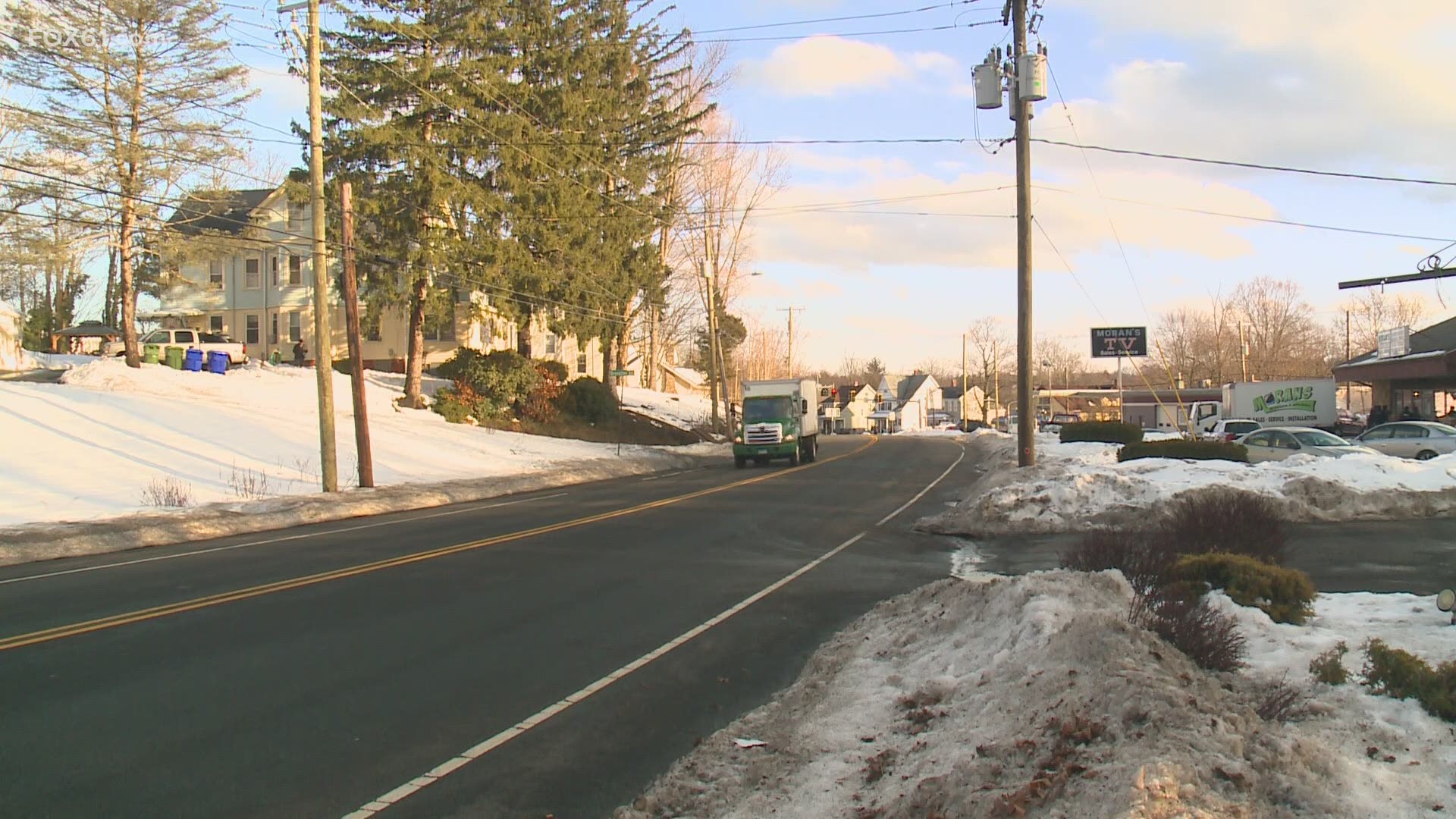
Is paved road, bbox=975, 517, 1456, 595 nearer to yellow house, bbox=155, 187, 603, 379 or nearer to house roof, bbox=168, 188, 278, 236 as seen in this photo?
house roof, bbox=168, 188, 278, 236

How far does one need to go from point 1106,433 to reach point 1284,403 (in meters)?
23.9

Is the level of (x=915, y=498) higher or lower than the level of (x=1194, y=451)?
lower

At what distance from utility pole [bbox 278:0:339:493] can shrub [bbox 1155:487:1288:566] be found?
17.5 m

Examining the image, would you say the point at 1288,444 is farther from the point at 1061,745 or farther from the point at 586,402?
the point at 586,402

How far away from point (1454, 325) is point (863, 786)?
168 ft

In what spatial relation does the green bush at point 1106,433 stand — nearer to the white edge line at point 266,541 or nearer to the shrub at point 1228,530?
the white edge line at point 266,541

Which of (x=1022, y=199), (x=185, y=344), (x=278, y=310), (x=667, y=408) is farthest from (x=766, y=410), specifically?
(x=278, y=310)

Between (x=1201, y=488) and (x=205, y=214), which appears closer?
(x=1201, y=488)

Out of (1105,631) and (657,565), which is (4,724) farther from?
(657,565)

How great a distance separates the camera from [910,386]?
15312 centimetres

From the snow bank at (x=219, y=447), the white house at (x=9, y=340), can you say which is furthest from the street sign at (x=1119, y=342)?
the white house at (x=9, y=340)

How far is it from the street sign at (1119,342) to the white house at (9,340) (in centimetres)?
4083

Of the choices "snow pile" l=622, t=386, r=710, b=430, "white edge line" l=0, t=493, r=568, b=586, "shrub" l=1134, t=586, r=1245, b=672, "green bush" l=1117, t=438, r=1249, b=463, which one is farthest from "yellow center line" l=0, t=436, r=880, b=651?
"snow pile" l=622, t=386, r=710, b=430

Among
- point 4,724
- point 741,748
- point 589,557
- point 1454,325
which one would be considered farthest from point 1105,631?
point 1454,325
